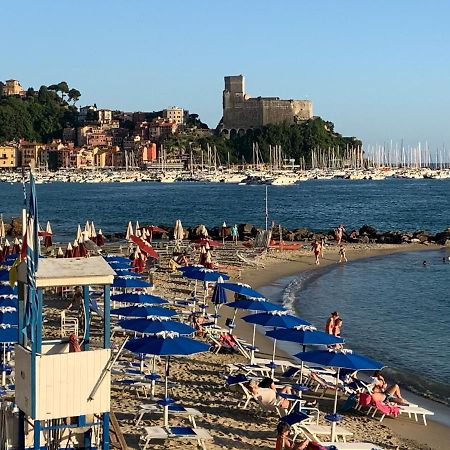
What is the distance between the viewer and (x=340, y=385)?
1204 cm

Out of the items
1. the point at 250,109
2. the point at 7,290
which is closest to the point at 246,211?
the point at 7,290

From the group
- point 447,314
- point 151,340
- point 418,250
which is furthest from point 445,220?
point 151,340

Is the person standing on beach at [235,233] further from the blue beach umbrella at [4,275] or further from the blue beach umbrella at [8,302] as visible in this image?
the blue beach umbrella at [8,302]

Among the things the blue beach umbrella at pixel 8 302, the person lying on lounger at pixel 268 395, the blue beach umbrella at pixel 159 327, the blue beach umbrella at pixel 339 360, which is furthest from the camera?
the blue beach umbrella at pixel 8 302

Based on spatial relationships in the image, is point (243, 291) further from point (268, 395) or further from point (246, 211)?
point (246, 211)

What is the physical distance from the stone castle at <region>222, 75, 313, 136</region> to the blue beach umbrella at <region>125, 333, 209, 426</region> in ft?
518

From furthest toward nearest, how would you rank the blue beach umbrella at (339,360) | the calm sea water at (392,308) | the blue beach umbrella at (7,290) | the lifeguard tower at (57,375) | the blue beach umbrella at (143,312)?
the calm sea water at (392,308), the blue beach umbrella at (7,290), the blue beach umbrella at (143,312), the blue beach umbrella at (339,360), the lifeguard tower at (57,375)

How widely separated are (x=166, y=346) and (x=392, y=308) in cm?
1298

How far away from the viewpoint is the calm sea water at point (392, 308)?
15062 millimetres

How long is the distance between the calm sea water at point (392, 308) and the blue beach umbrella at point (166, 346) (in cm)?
489

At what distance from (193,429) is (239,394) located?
255 cm

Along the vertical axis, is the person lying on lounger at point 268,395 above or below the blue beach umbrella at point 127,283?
below

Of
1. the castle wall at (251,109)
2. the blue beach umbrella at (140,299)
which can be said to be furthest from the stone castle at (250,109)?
the blue beach umbrella at (140,299)

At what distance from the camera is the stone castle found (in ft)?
547
